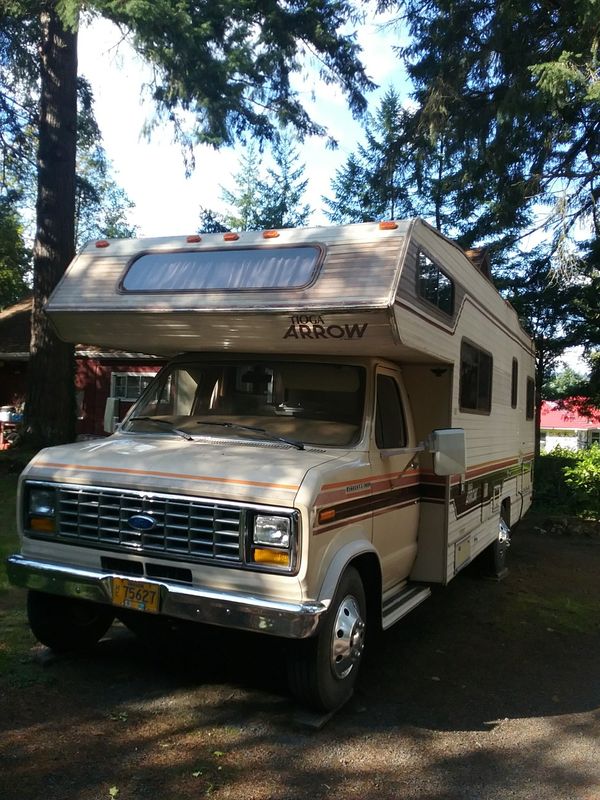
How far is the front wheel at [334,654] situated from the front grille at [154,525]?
0.62m

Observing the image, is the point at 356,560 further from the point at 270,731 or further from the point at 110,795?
the point at 110,795

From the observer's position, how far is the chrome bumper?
349 cm

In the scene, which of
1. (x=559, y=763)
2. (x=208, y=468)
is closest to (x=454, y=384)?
(x=208, y=468)

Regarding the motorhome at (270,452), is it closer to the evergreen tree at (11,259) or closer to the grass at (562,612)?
the grass at (562,612)

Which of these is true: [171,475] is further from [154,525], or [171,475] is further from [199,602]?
[199,602]

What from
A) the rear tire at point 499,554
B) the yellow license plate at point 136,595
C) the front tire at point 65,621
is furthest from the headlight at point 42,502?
the rear tire at point 499,554

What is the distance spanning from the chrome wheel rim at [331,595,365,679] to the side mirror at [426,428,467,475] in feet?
3.58

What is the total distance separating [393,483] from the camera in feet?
15.8

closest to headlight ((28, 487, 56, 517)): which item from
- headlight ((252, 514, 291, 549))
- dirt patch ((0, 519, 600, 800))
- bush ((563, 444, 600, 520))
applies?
dirt patch ((0, 519, 600, 800))

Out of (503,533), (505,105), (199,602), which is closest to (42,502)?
(199,602)

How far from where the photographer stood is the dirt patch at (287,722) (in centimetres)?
328

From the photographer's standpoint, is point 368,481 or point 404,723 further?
point 368,481

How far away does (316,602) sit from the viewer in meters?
3.59

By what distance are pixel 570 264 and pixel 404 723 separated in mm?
10226
